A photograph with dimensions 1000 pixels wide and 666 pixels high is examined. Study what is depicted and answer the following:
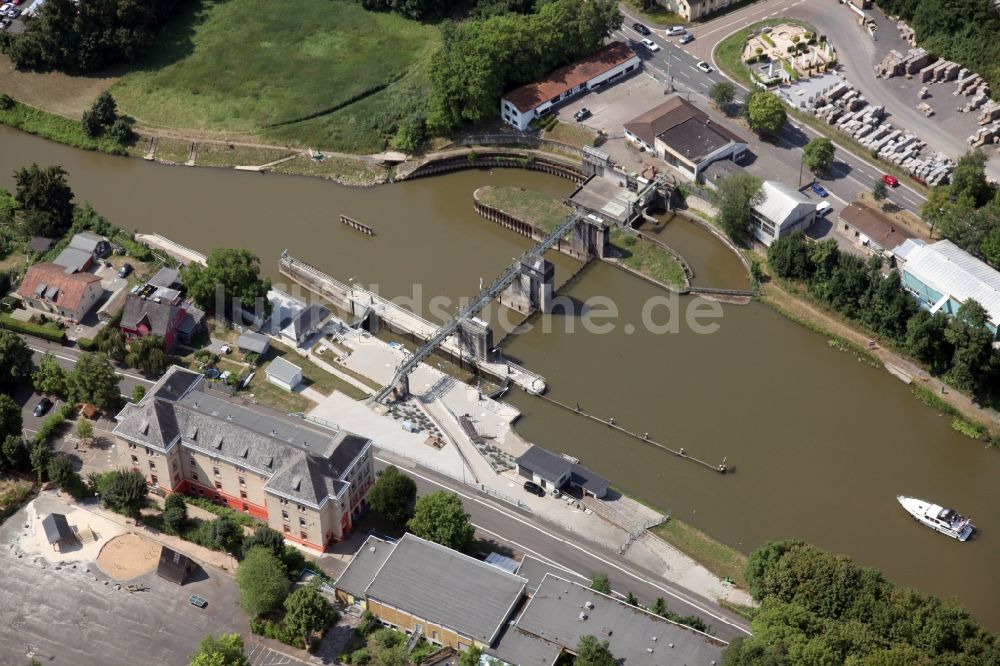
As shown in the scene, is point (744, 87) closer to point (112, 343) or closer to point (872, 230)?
point (872, 230)

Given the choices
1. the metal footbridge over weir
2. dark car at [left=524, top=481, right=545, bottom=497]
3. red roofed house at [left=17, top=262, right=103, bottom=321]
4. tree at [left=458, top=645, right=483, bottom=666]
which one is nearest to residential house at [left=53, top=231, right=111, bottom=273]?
red roofed house at [left=17, top=262, right=103, bottom=321]

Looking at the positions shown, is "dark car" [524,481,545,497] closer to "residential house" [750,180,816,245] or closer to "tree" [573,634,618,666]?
"tree" [573,634,618,666]

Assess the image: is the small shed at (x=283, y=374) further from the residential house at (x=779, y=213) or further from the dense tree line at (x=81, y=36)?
the dense tree line at (x=81, y=36)

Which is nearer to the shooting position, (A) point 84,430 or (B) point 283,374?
(A) point 84,430

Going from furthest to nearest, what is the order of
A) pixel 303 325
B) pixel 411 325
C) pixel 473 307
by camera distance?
pixel 411 325, pixel 473 307, pixel 303 325

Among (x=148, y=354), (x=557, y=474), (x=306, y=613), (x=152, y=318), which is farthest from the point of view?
(x=152, y=318)

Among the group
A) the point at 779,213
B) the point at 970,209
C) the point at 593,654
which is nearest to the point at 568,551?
the point at 593,654

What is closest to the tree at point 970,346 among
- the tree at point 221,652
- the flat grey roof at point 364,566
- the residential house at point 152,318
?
the flat grey roof at point 364,566
